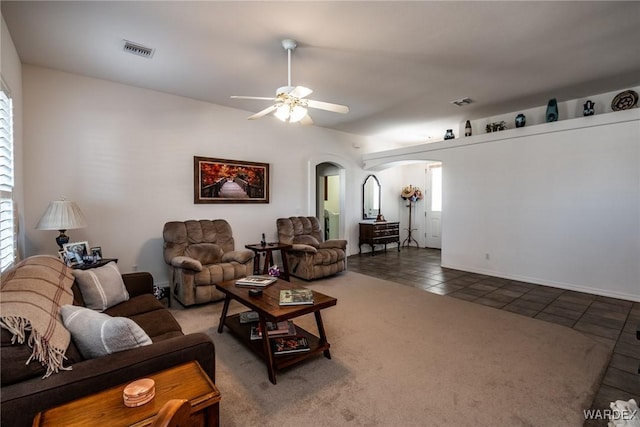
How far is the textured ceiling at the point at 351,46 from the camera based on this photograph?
2.43m

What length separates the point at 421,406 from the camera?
1858 millimetres

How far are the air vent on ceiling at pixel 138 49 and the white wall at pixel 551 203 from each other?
4.90 metres

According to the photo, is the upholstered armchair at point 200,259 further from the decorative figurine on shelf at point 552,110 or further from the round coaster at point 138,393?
the decorative figurine on shelf at point 552,110

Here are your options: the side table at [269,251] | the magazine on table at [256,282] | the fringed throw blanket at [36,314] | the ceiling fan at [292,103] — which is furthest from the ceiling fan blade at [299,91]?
the side table at [269,251]

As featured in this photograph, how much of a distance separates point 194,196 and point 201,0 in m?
2.88

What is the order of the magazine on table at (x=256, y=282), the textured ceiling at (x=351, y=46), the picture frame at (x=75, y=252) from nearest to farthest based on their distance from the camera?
1. the textured ceiling at (x=351, y=46)
2. the magazine on table at (x=256, y=282)
3. the picture frame at (x=75, y=252)

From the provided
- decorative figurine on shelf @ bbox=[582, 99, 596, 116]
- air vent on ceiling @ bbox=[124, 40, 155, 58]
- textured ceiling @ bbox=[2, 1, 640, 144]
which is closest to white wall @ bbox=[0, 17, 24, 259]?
textured ceiling @ bbox=[2, 1, 640, 144]

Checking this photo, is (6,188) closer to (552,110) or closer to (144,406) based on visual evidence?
(144,406)

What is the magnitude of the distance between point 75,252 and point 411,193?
7257 mm

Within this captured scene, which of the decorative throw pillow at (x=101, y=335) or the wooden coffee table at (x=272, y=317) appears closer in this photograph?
the decorative throw pillow at (x=101, y=335)

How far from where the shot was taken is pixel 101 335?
4.27 feet

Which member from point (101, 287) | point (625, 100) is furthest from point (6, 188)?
point (625, 100)

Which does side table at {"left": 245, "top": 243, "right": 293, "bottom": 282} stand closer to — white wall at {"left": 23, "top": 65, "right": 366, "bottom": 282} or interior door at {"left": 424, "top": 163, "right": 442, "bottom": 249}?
white wall at {"left": 23, "top": 65, "right": 366, "bottom": 282}

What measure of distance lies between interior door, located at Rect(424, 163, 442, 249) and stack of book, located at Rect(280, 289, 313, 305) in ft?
21.1
